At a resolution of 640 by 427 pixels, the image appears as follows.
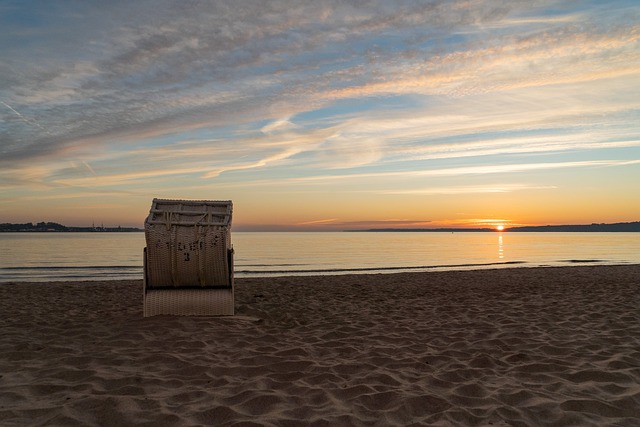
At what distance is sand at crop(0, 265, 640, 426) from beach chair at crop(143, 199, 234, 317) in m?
0.35

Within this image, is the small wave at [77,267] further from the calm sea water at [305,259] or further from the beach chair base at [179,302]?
the beach chair base at [179,302]

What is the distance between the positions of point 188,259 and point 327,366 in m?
3.49

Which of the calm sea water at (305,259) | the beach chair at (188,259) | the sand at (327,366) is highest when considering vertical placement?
the beach chair at (188,259)

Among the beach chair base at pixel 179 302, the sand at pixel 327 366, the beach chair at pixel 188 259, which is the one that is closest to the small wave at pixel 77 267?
the sand at pixel 327 366

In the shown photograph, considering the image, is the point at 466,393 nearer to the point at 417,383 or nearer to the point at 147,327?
the point at 417,383

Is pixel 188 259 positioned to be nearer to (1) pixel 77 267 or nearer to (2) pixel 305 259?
(1) pixel 77 267

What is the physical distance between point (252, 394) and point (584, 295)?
10.2 metres

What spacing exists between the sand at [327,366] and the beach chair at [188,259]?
350 millimetres

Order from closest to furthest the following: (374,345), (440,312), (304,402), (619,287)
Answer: (304,402) → (374,345) → (440,312) → (619,287)

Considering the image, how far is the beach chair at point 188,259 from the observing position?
793 cm

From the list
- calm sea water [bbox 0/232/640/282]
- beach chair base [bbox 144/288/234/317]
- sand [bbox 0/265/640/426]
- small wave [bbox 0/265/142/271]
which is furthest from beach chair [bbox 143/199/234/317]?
small wave [bbox 0/265/142/271]

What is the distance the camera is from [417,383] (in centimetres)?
499

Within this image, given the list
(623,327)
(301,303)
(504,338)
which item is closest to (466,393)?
(504,338)

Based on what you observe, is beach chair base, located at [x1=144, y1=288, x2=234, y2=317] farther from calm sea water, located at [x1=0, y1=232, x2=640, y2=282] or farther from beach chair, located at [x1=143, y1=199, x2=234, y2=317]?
calm sea water, located at [x1=0, y1=232, x2=640, y2=282]
